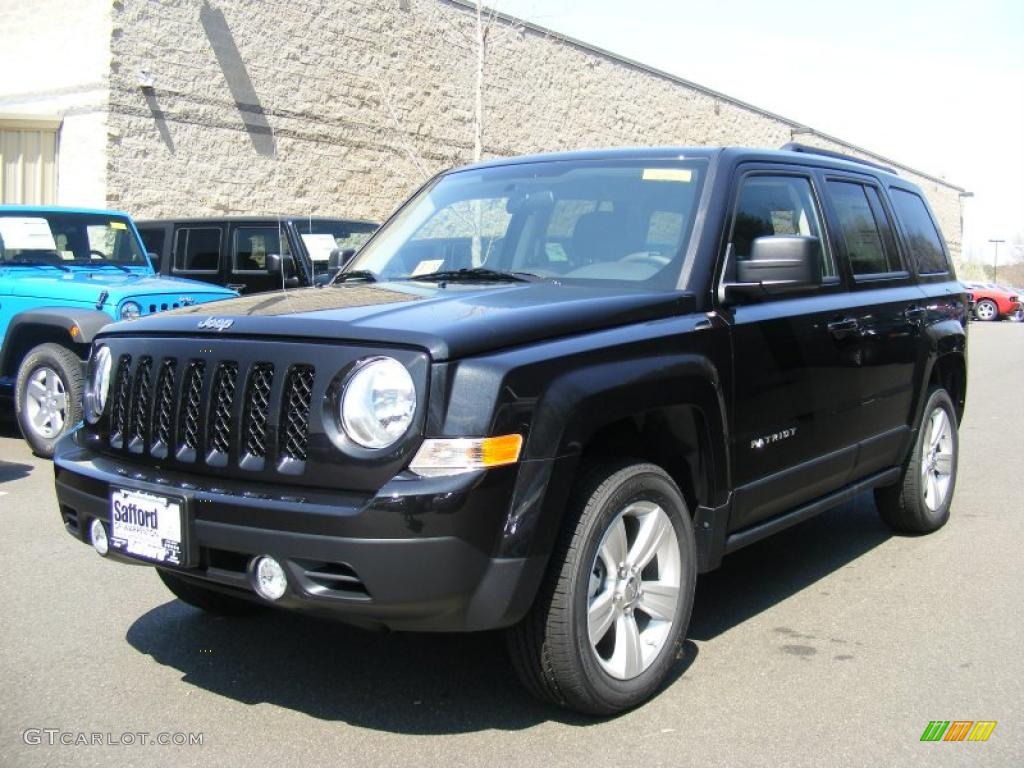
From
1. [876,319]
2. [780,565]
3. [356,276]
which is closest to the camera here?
[356,276]

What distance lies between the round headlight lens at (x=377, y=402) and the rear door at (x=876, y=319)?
2.53 m

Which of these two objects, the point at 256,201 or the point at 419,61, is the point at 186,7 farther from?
the point at 419,61

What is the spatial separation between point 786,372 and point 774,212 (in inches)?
29.5

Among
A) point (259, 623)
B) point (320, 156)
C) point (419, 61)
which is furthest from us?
point (419, 61)

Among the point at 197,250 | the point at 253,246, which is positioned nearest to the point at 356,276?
the point at 253,246

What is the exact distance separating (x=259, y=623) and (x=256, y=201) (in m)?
14.9

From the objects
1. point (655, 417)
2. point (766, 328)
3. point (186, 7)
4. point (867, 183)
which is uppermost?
point (186, 7)

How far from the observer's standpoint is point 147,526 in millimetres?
3414

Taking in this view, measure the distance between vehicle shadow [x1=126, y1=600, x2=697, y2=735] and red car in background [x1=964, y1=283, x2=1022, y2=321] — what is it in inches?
1542

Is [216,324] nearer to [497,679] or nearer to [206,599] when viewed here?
[206,599]

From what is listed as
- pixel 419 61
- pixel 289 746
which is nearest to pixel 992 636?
pixel 289 746

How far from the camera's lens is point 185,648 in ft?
13.9

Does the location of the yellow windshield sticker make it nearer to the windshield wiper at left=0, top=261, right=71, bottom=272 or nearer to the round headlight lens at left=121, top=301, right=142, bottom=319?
the round headlight lens at left=121, top=301, right=142, bottom=319

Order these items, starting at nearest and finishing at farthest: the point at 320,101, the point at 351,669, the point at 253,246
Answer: the point at 351,669 → the point at 253,246 → the point at 320,101
